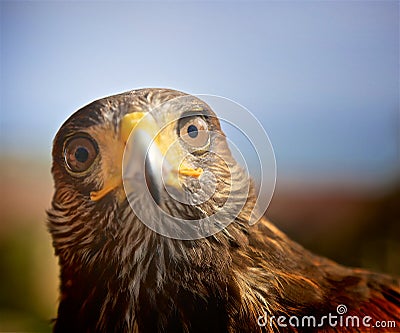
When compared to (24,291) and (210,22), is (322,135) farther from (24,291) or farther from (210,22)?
(24,291)

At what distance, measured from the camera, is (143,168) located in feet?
3.69

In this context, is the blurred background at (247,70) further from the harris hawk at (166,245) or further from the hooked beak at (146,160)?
the hooked beak at (146,160)

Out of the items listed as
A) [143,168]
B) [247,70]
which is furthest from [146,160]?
[247,70]

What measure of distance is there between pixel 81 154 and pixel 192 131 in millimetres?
284

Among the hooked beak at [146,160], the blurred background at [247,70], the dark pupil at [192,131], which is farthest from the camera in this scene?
the blurred background at [247,70]

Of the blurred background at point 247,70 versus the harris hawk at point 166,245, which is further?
the blurred background at point 247,70

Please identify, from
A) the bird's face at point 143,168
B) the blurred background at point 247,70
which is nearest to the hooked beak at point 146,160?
the bird's face at point 143,168

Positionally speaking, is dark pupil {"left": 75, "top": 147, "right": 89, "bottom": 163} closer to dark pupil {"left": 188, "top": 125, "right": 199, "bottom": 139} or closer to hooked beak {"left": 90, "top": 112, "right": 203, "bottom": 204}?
hooked beak {"left": 90, "top": 112, "right": 203, "bottom": 204}

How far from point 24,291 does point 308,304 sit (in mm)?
1135

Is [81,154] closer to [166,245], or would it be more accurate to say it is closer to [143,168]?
[143,168]

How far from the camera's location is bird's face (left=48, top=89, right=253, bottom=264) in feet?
3.78

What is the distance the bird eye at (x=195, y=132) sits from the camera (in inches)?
48.3

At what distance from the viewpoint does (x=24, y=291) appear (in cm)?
192

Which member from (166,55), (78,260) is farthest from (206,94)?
(78,260)
